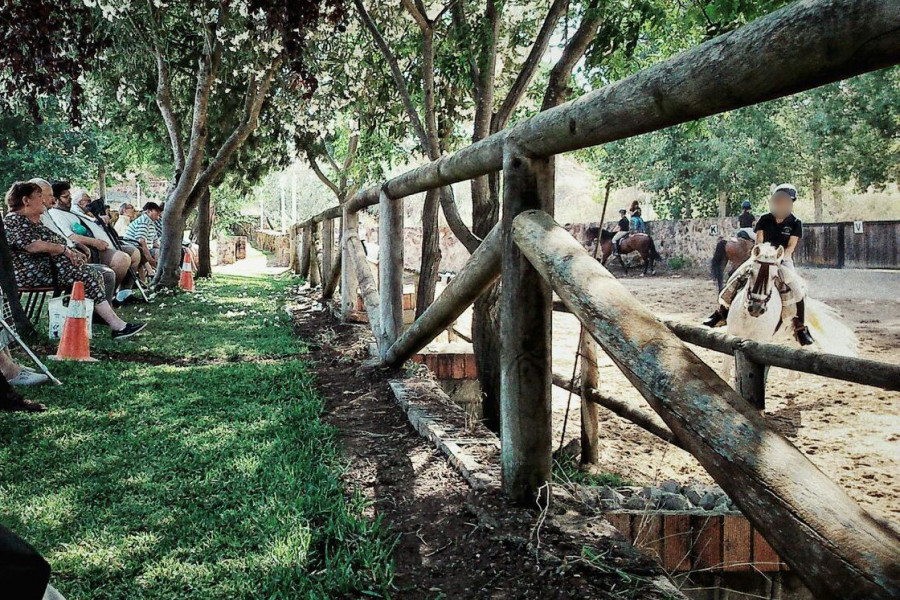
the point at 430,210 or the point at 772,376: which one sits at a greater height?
the point at 430,210

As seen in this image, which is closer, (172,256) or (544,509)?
(544,509)

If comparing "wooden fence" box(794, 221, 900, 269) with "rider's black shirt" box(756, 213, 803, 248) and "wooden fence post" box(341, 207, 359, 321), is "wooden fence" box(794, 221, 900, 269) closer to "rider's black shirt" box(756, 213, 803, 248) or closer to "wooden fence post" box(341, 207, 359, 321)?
"rider's black shirt" box(756, 213, 803, 248)

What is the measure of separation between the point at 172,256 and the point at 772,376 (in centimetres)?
915

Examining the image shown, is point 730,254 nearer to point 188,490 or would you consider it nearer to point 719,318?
point 719,318

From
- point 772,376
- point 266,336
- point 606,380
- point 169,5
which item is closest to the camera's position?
point 266,336

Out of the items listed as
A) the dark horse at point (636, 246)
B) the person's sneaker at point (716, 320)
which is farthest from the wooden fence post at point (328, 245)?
the dark horse at point (636, 246)

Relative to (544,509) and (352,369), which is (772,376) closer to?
(352,369)

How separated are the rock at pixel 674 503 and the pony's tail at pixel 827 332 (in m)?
4.65

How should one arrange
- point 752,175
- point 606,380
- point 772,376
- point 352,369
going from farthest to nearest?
point 752,175
point 772,376
point 606,380
point 352,369

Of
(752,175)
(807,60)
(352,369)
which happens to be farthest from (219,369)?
(752,175)

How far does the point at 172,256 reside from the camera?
37.0 feet

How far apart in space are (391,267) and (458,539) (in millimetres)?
2464

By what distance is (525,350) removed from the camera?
6.92 feet

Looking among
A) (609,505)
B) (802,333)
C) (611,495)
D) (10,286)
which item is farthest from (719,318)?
(10,286)
